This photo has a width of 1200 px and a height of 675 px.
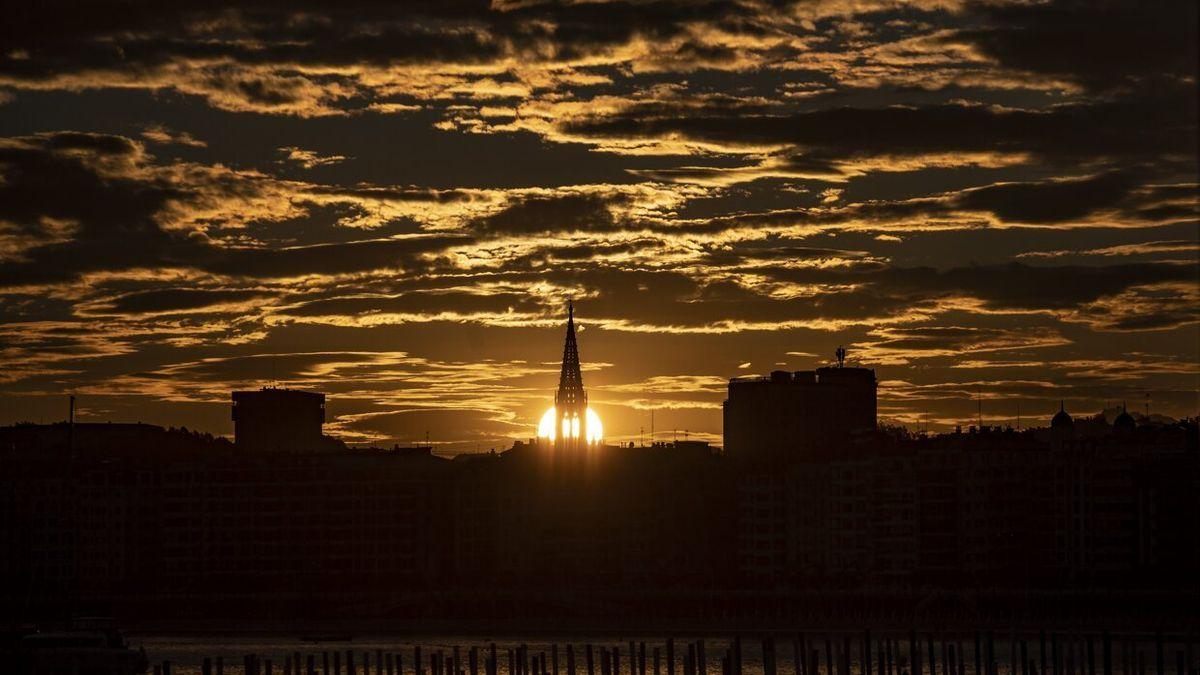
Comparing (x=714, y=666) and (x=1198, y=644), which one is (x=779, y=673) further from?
(x=1198, y=644)

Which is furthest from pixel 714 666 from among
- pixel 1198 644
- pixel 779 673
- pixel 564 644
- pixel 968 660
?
pixel 1198 644

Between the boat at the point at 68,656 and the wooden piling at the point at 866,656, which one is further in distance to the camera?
the boat at the point at 68,656

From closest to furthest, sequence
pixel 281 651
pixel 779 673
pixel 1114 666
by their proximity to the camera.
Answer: pixel 779 673, pixel 1114 666, pixel 281 651

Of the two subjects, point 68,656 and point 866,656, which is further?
point 68,656

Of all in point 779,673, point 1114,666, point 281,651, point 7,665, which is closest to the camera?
point 7,665

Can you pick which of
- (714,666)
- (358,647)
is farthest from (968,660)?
(358,647)

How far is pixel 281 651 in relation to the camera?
18825 cm

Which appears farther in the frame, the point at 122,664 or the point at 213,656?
the point at 213,656

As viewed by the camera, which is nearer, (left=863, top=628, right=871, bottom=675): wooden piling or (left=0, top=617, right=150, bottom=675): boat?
(left=863, top=628, right=871, bottom=675): wooden piling

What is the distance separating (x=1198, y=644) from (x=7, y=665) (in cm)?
10130

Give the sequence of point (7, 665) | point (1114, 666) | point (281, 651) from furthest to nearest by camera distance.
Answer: point (281, 651)
point (1114, 666)
point (7, 665)

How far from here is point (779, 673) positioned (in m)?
160

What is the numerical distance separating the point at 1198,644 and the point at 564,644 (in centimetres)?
4741

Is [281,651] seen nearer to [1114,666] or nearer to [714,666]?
[714,666]
